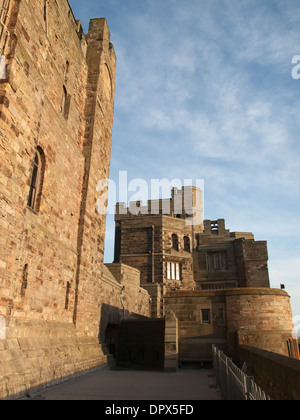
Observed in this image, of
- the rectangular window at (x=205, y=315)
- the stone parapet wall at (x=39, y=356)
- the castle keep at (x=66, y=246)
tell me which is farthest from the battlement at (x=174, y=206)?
the stone parapet wall at (x=39, y=356)

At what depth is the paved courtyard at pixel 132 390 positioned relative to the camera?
264 inches

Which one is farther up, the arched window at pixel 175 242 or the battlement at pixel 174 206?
the battlement at pixel 174 206

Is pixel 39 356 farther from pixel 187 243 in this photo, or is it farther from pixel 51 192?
pixel 187 243

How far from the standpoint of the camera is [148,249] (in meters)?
29.6

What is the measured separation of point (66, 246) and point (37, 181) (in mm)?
2514

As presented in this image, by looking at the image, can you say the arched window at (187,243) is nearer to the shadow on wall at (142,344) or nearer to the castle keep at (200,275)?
the castle keep at (200,275)

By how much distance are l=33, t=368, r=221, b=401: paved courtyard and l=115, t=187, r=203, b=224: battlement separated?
1038 inches

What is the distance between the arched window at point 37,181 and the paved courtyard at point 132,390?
4622mm

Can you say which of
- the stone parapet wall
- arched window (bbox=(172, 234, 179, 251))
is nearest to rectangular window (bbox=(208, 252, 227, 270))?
arched window (bbox=(172, 234, 179, 251))

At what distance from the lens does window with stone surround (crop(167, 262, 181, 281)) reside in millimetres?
29084

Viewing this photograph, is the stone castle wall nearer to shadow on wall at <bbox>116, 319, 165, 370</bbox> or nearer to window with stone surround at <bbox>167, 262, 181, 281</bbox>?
shadow on wall at <bbox>116, 319, 165, 370</bbox>

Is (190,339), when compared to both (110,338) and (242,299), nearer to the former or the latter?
(242,299)

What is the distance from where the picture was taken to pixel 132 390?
7.72 m

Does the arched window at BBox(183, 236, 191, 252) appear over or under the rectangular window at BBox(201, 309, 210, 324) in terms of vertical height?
over
